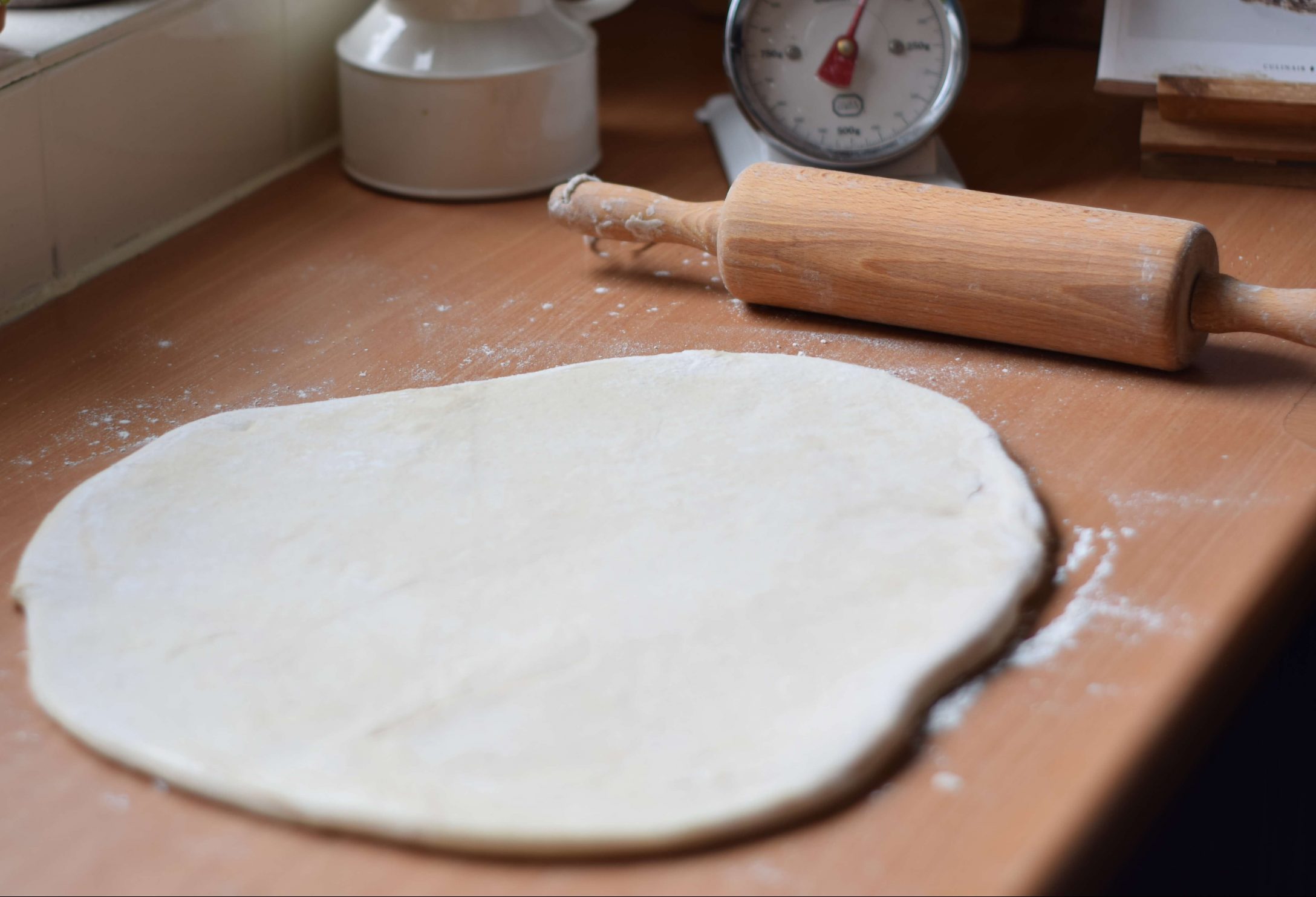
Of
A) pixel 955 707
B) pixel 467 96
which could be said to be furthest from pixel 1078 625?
pixel 467 96

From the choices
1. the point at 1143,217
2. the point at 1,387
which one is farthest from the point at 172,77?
the point at 1143,217

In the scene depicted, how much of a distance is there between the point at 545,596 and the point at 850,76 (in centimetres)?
75

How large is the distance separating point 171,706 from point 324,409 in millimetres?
340

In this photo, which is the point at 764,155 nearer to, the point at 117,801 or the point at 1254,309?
the point at 1254,309

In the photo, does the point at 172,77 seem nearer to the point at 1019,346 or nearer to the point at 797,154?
the point at 797,154

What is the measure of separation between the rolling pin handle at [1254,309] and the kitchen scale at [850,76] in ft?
1.30

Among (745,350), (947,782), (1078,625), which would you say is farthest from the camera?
(745,350)

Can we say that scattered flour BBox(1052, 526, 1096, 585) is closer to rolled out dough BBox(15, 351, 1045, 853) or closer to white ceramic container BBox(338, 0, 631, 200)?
rolled out dough BBox(15, 351, 1045, 853)

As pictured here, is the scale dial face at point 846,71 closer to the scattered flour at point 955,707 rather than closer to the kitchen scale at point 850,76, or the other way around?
the kitchen scale at point 850,76

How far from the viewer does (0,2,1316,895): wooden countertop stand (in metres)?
0.65

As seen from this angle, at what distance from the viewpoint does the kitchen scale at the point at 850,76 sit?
4.35 ft

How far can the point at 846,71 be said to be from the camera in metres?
1.33

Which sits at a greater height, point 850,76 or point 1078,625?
point 850,76

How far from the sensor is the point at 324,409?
1.02 meters
